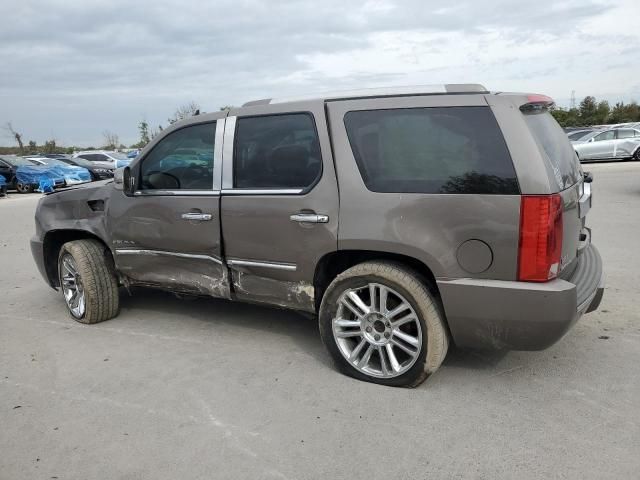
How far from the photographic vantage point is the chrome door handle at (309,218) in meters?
3.51

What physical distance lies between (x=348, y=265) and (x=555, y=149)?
4.95 ft

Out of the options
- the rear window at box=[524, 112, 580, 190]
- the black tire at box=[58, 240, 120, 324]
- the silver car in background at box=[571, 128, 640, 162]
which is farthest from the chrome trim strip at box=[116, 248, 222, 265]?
the silver car in background at box=[571, 128, 640, 162]

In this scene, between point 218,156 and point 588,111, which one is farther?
point 588,111

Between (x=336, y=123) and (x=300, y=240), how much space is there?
81cm

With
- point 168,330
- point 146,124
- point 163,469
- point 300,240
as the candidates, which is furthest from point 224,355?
point 146,124

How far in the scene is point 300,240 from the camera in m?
3.64

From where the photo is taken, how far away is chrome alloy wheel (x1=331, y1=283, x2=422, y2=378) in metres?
3.38

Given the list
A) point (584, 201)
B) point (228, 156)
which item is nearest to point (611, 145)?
point (584, 201)

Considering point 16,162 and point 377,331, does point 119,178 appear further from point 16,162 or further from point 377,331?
point 16,162

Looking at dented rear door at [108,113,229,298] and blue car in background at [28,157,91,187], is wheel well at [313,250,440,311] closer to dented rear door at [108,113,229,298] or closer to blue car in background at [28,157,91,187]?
dented rear door at [108,113,229,298]

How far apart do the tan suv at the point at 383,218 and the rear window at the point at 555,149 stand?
0.02 m

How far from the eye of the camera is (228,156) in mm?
3998

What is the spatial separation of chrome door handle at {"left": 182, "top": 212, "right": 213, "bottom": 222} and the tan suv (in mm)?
16

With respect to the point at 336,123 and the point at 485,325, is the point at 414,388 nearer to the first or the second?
the point at 485,325
